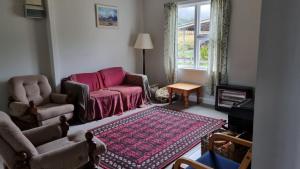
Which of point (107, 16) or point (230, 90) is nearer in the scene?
point (230, 90)

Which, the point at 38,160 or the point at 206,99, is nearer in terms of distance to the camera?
the point at 38,160

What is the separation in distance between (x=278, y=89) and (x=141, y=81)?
4067 millimetres

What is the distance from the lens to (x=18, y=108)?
3182mm

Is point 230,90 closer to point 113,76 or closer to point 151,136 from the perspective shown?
point 151,136

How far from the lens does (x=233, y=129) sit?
9.17 ft

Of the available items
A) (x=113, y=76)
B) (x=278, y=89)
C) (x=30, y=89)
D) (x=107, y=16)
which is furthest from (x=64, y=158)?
(x=107, y=16)

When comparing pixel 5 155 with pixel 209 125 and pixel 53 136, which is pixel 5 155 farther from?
pixel 209 125

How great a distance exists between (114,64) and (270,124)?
4.62 metres

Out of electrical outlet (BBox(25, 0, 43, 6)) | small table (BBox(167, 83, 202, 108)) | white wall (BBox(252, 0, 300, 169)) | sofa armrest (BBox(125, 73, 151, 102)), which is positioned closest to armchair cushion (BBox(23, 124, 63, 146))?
white wall (BBox(252, 0, 300, 169))

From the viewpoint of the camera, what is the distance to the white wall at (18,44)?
349cm

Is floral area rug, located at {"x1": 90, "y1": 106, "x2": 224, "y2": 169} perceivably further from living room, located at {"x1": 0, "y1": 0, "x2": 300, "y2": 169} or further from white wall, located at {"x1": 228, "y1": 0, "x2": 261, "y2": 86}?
white wall, located at {"x1": 228, "y1": 0, "x2": 261, "y2": 86}

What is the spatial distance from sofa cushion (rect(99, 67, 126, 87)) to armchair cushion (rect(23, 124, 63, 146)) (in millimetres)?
2494

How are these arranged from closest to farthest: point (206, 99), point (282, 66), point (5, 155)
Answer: point (282, 66) → point (5, 155) → point (206, 99)

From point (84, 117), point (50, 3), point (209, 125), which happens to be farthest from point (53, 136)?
point (50, 3)
